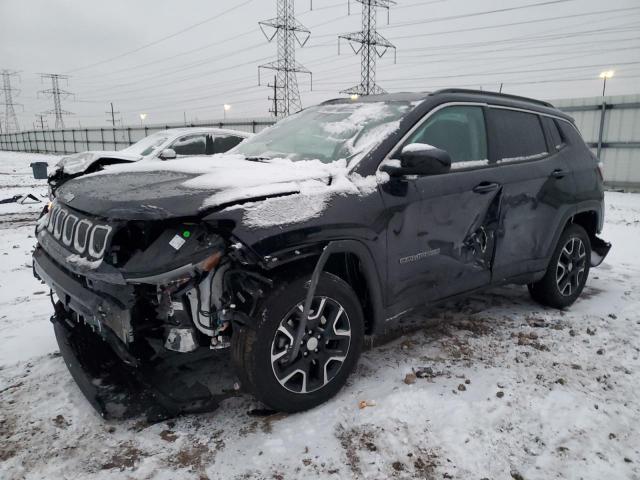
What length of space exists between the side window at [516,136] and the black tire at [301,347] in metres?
1.83

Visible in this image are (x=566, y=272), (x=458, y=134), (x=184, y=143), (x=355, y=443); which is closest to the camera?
(x=355, y=443)

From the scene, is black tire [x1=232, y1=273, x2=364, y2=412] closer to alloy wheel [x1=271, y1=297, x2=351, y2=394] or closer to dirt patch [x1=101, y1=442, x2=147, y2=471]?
alloy wheel [x1=271, y1=297, x2=351, y2=394]

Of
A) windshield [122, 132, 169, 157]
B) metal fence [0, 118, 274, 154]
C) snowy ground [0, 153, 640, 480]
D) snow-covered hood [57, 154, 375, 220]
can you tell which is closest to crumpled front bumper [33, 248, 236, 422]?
snowy ground [0, 153, 640, 480]

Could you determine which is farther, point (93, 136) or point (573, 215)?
point (93, 136)

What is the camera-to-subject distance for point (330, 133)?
3.20 meters

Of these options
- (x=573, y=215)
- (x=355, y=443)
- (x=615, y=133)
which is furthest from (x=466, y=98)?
(x=615, y=133)

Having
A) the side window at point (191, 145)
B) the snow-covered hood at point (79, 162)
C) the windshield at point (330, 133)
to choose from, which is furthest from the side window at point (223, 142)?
the windshield at point (330, 133)

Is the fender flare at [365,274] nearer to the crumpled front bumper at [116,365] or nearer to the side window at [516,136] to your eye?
the crumpled front bumper at [116,365]

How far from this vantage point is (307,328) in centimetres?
249

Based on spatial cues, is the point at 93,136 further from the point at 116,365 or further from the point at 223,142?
the point at 116,365

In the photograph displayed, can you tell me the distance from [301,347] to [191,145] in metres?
7.00

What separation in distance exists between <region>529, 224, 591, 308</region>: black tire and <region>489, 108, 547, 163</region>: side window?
2.79 feet

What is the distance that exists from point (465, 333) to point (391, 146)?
168 centimetres

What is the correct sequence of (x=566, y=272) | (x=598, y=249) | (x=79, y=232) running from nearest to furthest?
1. (x=79, y=232)
2. (x=566, y=272)
3. (x=598, y=249)
